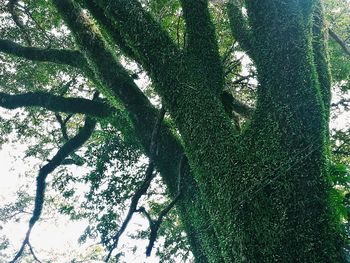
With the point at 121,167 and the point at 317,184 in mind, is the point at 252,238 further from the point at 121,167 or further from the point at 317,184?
the point at 121,167

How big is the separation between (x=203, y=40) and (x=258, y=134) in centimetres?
172

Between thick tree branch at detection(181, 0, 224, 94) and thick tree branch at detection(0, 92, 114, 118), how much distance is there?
428 centimetres

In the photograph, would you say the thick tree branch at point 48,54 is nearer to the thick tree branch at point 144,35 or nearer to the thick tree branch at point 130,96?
the thick tree branch at point 130,96

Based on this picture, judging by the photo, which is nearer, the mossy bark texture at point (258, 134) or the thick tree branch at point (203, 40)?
the mossy bark texture at point (258, 134)

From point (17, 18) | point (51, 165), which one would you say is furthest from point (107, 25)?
point (17, 18)

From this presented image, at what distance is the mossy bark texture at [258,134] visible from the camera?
3209 millimetres

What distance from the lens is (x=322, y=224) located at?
3.12 m

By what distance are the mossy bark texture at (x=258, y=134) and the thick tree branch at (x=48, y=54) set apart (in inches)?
119

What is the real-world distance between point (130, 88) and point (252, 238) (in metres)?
3.91

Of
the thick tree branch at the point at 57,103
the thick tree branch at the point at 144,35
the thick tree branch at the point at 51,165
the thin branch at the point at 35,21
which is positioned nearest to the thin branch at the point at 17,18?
the thin branch at the point at 35,21

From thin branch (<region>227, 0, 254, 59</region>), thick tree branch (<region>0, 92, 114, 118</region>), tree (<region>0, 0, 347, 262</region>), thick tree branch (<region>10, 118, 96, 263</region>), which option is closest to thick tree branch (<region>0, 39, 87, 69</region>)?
thick tree branch (<region>0, 92, 114, 118</region>)

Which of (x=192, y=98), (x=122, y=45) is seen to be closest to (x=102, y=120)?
(x=122, y=45)

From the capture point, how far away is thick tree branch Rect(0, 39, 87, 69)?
7.75 m

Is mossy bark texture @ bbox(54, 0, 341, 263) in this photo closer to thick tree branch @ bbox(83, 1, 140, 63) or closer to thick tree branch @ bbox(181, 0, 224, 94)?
thick tree branch @ bbox(181, 0, 224, 94)
